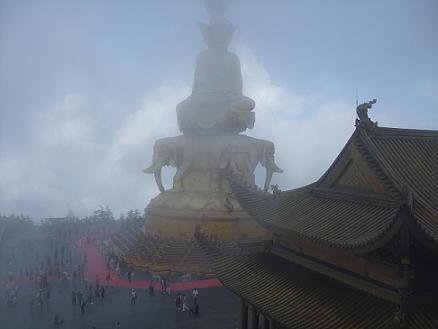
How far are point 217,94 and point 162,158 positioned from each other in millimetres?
6519

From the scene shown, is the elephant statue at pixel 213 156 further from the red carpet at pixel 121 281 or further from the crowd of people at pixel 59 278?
the crowd of people at pixel 59 278

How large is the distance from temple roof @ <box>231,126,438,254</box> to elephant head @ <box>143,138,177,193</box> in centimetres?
2213

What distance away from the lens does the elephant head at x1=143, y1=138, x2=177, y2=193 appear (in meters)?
34.5

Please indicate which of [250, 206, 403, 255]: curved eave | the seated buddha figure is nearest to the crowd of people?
the seated buddha figure

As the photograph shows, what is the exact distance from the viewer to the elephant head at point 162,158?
1357 inches

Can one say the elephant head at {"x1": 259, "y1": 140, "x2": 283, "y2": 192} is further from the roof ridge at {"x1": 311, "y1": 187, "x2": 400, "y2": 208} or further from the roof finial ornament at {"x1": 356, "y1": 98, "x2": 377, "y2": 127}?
the roof finial ornament at {"x1": 356, "y1": 98, "x2": 377, "y2": 127}

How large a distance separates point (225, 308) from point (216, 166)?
13.7 meters

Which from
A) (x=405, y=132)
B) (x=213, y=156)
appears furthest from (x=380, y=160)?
(x=213, y=156)

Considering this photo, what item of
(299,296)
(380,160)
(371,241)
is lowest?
(299,296)

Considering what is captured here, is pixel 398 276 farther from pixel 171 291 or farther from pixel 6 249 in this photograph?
pixel 6 249

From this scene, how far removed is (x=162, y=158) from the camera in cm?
3453

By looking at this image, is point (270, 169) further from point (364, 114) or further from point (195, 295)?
point (364, 114)

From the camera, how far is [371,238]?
27.2 ft

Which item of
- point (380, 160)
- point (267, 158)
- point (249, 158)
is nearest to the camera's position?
point (380, 160)
